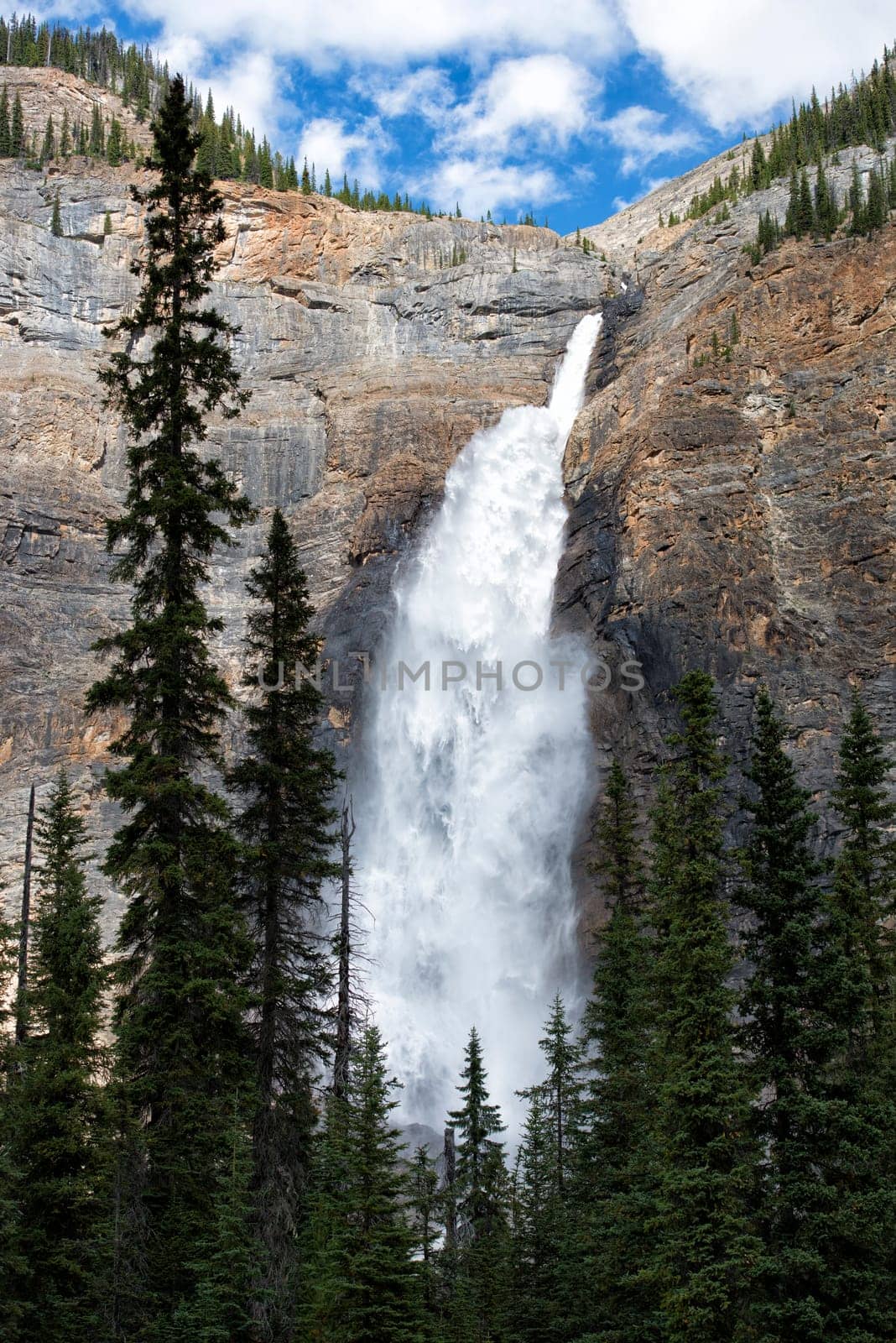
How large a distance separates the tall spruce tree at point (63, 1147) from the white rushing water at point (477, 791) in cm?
2462

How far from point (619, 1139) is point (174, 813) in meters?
12.7

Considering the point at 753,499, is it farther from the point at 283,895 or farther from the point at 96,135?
the point at 96,135

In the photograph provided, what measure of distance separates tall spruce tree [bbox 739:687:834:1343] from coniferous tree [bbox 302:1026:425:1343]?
15.9 ft

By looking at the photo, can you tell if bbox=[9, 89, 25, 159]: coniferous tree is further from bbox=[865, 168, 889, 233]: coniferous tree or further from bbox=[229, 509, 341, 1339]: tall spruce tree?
bbox=[229, 509, 341, 1339]: tall spruce tree

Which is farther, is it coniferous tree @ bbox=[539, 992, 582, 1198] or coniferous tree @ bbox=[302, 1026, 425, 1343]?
coniferous tree @ bbox=[539, 992, 582, 1198]

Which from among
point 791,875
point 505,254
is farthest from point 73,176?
point 791,875

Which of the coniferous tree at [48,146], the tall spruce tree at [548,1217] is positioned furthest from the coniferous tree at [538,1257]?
the coniferous tree at [48,146]

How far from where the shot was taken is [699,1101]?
17094 mm

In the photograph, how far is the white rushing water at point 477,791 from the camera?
44.0m

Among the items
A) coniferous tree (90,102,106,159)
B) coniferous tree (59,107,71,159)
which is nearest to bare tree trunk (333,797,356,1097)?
coniferous tree (59,107,71,159)

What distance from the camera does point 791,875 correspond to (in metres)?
18.3

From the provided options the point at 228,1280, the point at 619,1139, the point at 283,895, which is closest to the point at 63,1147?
the point at 228,1280

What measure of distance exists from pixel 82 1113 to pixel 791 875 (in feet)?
35.6

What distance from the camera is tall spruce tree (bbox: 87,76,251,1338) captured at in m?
15.7
